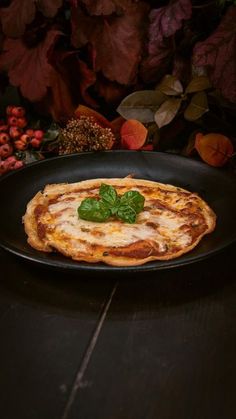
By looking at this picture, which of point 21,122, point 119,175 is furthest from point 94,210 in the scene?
point 21,122

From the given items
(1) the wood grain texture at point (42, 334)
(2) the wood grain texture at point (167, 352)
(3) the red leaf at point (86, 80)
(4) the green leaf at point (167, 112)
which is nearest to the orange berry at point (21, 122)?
(3) the red leaf at point (86, 80)

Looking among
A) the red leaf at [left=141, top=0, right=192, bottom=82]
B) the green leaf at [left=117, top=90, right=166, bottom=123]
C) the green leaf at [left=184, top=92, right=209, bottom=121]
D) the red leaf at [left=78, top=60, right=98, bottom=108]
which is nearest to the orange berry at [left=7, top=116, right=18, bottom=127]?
the red leaf at [left=78, top=60, right=98, bottom=108]

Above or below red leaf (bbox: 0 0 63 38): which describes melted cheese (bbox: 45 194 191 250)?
below

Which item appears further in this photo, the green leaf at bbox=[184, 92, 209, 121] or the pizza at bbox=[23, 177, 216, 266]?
the green leaf at bbox=[184, 92, 209, 121]

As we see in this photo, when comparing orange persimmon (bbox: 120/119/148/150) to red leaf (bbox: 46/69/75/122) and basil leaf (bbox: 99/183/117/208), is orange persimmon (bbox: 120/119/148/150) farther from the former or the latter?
basil leaf (bbox: 99/183/117/208)

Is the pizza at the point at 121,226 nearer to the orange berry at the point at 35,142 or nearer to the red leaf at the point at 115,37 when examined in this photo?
the orange berry at the point at 35,142

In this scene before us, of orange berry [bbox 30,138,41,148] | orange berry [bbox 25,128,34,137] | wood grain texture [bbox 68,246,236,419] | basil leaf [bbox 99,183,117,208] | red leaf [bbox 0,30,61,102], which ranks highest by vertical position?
red leaf [bbox 0,30,61,102]
